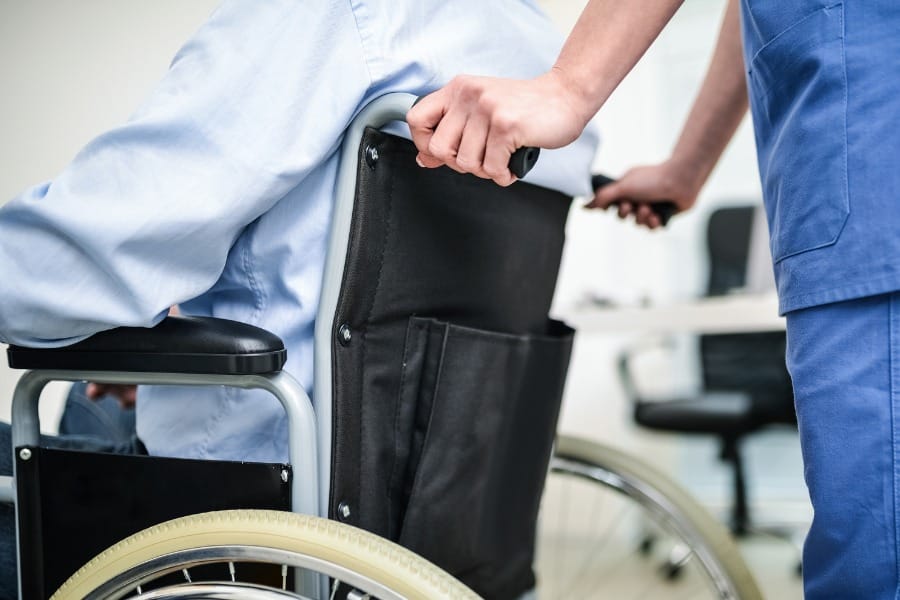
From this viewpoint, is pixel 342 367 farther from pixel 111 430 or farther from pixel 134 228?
pixel 111 430

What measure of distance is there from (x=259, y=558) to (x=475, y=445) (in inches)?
11.2

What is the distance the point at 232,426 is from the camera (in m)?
0.76

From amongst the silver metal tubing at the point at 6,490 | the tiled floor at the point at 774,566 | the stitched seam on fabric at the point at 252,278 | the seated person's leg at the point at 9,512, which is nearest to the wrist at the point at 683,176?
the stitched seam on fabric at the point at 252,278

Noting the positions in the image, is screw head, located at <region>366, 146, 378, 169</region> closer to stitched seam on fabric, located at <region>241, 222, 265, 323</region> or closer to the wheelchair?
the wheelchair

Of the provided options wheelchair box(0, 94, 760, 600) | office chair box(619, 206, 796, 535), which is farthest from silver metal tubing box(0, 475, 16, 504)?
office chair box(619, 206, 796, 535)

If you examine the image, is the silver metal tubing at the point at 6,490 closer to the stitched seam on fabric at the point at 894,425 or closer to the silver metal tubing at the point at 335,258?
the silver metal tubing at the point at 335,258

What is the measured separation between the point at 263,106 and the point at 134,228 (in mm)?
145

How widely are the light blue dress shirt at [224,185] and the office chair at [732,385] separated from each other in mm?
2064

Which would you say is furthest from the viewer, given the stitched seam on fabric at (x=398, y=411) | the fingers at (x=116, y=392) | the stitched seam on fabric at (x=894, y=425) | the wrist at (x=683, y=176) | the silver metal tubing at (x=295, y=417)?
the fingers at (x=116, y=392)

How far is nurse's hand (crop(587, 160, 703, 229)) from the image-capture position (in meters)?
1.08

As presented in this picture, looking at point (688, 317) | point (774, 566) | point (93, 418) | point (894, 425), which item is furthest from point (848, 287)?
point (774, 566)

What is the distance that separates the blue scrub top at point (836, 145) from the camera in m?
0.57

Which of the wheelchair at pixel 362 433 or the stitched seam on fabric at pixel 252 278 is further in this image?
the stitched seam on fabric at pixel 252 278

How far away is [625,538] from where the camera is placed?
9.81 ft
